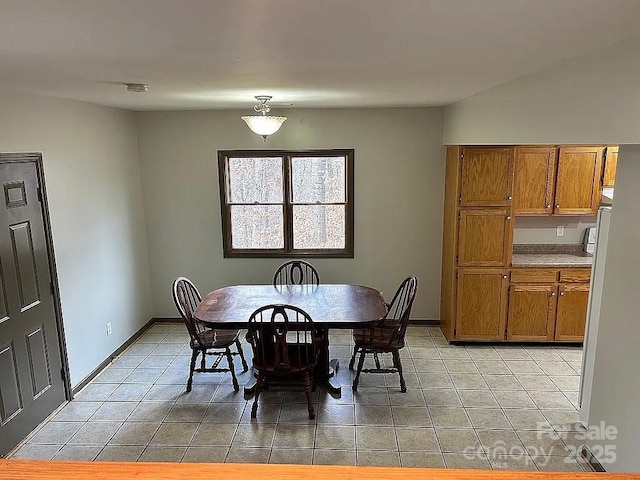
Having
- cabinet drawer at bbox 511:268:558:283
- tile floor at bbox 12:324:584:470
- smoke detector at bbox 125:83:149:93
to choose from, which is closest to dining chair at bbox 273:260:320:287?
tile floor at bbox 12:324:584:470

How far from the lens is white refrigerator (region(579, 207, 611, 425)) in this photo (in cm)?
312

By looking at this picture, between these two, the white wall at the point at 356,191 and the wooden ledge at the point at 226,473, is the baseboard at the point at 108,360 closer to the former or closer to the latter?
the white wall at the point at 356,191

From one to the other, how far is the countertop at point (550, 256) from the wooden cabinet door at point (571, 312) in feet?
0.78

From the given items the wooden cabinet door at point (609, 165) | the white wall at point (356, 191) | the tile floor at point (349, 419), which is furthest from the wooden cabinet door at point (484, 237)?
the wooden cabinet door at point (609, 165)

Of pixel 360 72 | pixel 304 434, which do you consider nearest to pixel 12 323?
pixel 304 434

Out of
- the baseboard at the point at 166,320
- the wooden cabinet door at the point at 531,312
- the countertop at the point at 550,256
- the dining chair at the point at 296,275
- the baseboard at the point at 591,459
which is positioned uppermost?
the countertop at the point at 550,256

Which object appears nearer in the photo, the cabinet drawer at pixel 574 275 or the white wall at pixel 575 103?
the white wall at pixel 575 103

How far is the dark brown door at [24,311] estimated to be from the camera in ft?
10.4

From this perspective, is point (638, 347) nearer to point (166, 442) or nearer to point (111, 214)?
point (166, 442)

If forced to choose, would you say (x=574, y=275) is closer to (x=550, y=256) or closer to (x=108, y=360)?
(x=550, y=256)

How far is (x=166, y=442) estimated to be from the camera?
3.29 m

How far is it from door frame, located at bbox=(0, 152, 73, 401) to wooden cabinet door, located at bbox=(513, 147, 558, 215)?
419 centimetres

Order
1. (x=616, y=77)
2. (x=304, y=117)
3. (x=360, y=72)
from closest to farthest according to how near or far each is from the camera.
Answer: (x=616, y=77) → (x=360, y=72) → (x=304, y=117)

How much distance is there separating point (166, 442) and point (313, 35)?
2.94 meters
